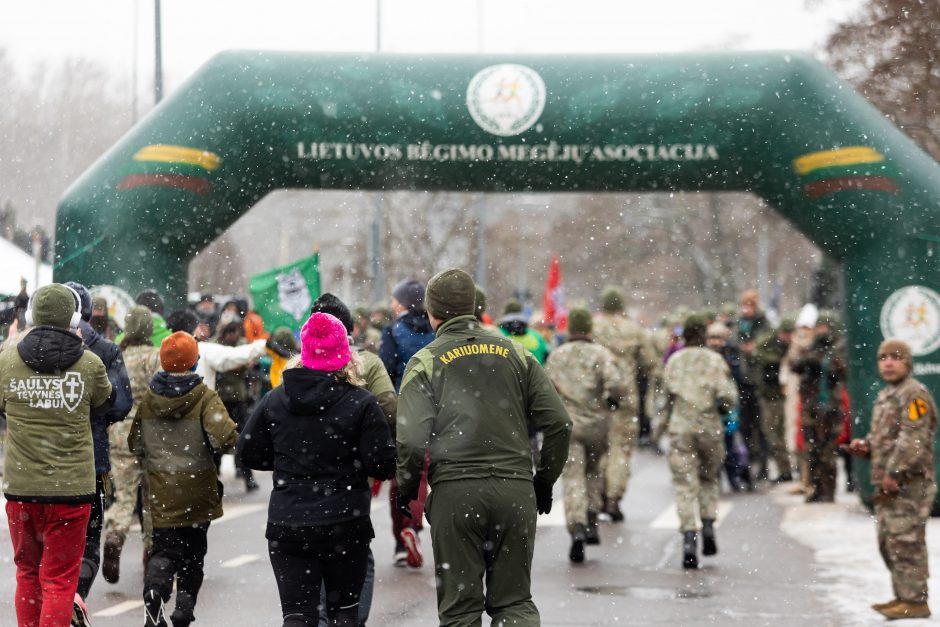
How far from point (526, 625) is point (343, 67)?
25.8ft

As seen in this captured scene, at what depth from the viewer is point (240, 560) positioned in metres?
11.0

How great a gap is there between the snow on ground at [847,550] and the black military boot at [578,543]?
1.72 metres

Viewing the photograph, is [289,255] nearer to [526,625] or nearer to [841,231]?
[841,231]

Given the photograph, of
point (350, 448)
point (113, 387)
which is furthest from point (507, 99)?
point (350, 448)

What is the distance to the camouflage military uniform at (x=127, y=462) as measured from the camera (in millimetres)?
9984

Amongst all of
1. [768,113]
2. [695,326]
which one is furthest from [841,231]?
[695,326]

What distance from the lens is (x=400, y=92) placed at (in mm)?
12945

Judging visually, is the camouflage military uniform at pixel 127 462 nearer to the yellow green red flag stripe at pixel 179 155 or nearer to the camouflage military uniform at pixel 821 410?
the yellow green red flag stripe at pixel 179 155

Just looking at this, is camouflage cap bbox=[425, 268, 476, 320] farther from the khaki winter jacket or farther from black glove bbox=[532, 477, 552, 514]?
the khaki winter jacket

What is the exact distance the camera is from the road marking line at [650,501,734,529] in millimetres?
13466

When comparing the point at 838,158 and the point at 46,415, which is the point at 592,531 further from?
the point at 46,415

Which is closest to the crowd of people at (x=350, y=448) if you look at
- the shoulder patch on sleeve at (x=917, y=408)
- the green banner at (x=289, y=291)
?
the shoulder patch on sleeve at (x=917, y=408)

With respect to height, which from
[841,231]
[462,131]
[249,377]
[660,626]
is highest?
[462,131]

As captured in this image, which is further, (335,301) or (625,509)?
(625,509)
